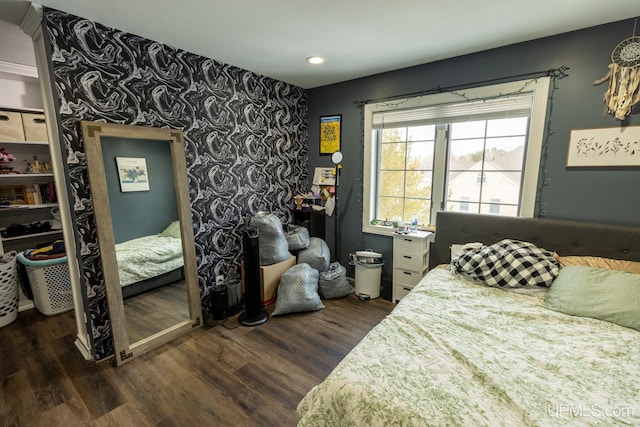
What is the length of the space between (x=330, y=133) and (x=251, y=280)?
1958 millimetres

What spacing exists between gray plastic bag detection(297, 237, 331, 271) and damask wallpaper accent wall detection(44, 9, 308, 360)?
572mm

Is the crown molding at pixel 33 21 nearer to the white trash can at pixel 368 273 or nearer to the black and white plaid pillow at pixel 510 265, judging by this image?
the white trash can at pixel 368 273

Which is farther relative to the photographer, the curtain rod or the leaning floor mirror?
the curtain rod

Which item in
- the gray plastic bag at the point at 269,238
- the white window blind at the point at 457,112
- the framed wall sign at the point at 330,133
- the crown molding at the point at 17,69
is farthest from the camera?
the framed wall sign at the point at 330,133

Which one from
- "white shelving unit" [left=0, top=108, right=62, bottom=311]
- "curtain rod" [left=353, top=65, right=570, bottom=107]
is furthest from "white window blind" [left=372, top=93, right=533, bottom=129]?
"white shelving unit" [left=0, top=108, right=62, bottom=311]

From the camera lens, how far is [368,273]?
3.06m

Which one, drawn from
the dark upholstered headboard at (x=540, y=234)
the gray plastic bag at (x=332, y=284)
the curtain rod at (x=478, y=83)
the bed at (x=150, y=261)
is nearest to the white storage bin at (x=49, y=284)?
the bed at (x=150, y=261)

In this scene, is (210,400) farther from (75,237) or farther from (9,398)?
(75,237)

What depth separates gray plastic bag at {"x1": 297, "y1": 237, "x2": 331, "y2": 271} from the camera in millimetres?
3125

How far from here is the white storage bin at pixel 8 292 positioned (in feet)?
8.53

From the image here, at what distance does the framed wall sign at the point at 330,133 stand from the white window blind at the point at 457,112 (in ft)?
1.50

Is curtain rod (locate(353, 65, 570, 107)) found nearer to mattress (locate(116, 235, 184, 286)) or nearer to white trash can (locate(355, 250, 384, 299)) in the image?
white trash can (locate(355, 250, 384, 299))

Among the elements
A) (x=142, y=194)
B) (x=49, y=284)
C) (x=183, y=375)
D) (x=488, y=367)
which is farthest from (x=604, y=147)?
(x=49, y=284)

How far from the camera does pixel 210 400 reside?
5.81 ft
